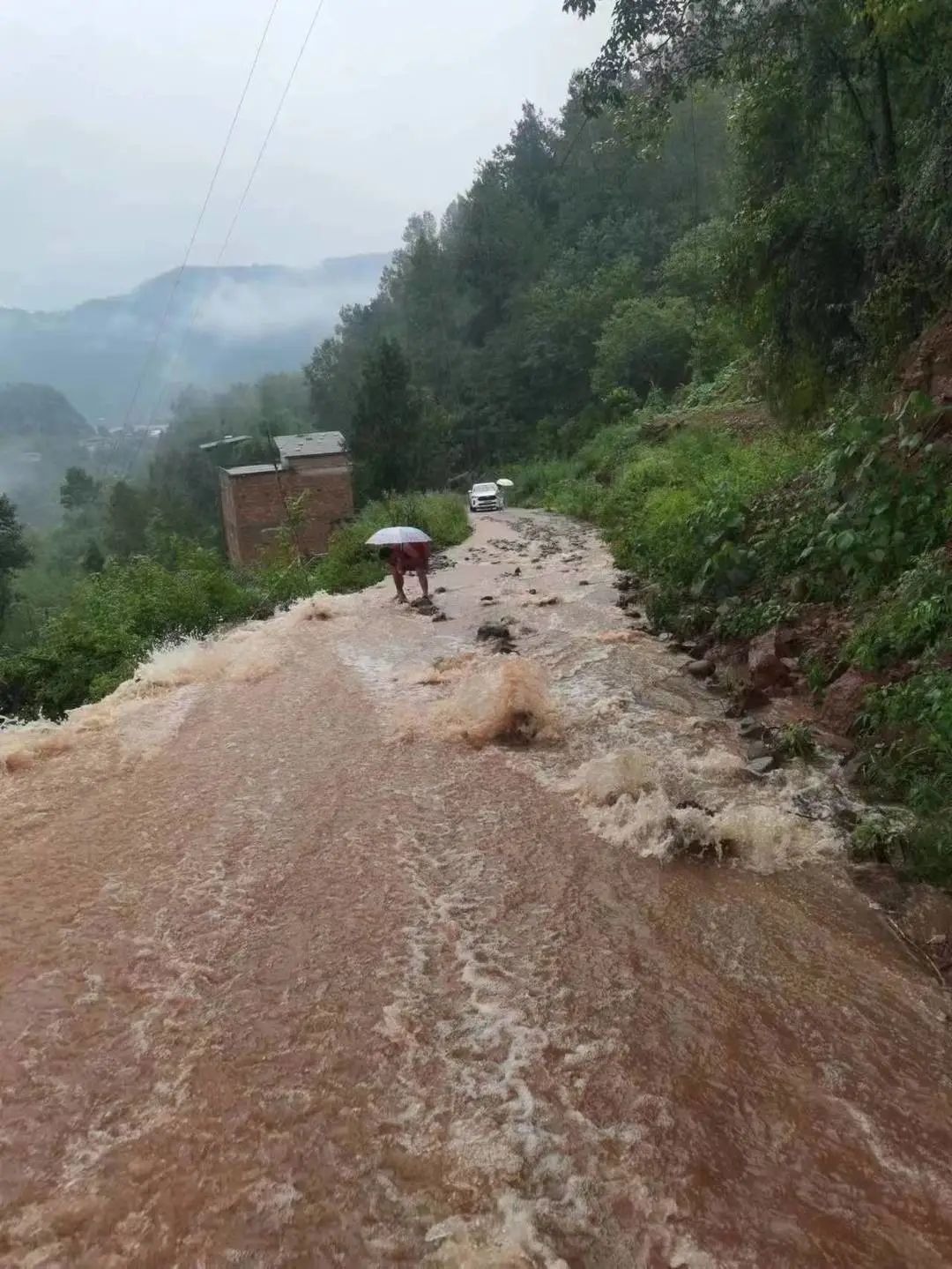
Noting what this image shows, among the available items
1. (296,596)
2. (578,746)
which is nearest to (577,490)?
(296,596)

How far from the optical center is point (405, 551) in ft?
45.4

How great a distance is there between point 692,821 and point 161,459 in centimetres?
5970

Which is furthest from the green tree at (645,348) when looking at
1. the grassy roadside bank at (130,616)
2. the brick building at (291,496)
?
the grassy roadside bank at (130,616)

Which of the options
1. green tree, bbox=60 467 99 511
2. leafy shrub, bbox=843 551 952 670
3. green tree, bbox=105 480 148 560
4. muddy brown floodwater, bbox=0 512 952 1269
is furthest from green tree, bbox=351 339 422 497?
green tree, bbox=60 467 99 511

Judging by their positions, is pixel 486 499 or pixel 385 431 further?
pixel 385 431

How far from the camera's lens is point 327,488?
30.9 m

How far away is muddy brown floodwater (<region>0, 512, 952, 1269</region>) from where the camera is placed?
2.91 meters

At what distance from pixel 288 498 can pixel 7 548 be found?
8.89 m

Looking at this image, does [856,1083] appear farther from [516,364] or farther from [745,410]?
[516,364]

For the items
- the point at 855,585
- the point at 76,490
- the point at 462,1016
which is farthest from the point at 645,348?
the point at 76,490

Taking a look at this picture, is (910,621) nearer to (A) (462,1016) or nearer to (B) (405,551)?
(A) (462,1016)

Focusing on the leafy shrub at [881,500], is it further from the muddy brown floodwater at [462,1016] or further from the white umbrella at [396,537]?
the white umbrella at [396,537]

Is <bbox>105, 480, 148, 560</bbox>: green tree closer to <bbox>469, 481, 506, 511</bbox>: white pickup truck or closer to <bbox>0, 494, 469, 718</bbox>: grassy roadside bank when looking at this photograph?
<bbox>469, 481, 506, 511</bbox>: white pickup truck

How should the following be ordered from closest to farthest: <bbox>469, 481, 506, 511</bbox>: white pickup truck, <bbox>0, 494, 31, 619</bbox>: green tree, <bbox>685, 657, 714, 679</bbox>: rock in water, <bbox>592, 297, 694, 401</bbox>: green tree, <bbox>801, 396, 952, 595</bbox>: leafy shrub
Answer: <bbox>801, 396, 952, 595</bbox>: leafy shrub → <bbox>685, 657, 714, 679</bbox>: rock in water → <bbox>0, 494, 31, 619</bbox>: green tree → <bbox>469, 481, 506, 511</bbox>: white pickup truck → <bbox>592, 297, 694, 401</bbox>: green tree
